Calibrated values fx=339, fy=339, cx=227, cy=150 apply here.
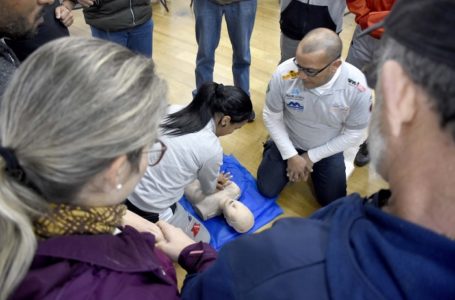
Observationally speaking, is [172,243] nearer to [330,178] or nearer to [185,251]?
[185,251]

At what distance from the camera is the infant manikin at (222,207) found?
6.64 ft

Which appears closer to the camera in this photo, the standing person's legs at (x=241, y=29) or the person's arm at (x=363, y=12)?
the person's arm at (x=363, y=12)

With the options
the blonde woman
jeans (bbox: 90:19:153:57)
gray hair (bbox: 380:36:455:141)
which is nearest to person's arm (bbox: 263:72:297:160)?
jeans (bbox: 90:19:153:57)

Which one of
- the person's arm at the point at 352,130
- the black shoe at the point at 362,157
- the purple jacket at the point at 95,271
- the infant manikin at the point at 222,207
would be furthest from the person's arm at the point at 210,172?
the black shoe at the point at 362,157

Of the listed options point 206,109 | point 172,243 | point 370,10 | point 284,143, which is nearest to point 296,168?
point 284,143

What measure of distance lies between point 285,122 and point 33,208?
170cm

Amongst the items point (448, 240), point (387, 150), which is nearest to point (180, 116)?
point (387, 150)

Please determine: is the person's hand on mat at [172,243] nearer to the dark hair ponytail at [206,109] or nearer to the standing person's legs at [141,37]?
the dark hair ponytail at [206,109]

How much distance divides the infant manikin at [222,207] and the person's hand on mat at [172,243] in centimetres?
87

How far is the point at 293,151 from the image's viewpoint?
2.13 m

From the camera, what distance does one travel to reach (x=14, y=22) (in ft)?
4.89

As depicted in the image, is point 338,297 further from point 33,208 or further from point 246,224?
point 246,224

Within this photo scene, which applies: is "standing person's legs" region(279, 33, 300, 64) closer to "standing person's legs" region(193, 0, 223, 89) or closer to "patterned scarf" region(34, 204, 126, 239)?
"standing person's legs" region(193, 0, 223, 89)

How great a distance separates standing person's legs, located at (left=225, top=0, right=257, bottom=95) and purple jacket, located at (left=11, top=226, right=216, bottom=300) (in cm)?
202
